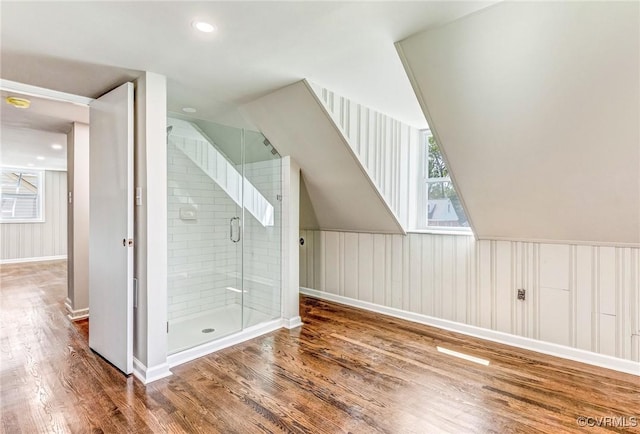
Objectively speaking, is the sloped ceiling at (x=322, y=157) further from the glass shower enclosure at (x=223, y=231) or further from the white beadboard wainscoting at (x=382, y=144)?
the glass shower enclosure at (x=223, y=231)

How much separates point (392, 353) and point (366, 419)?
1010mm

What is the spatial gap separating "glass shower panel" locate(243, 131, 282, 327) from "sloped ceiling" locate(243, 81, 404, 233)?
21 cm

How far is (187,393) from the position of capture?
228cm

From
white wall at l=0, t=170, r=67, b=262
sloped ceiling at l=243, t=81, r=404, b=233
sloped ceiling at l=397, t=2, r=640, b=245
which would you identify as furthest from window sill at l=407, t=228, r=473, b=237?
white wall at l=0, t=170, r=67, b=262

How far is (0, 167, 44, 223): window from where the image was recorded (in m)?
7.32

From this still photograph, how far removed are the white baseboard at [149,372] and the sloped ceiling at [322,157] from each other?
7.48ft

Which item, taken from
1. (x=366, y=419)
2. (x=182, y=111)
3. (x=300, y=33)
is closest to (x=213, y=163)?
(x=182, y=111)

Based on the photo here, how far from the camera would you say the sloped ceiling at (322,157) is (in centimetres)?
297

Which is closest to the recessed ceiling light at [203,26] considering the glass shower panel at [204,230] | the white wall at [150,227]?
the white wall at [150,227]

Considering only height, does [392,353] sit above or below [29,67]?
below

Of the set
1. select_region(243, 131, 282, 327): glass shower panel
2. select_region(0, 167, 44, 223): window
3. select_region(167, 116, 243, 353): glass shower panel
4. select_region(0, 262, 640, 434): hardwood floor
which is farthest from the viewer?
select_region(0, 167, 44, 223): window

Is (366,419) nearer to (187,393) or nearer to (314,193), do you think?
(187,393)

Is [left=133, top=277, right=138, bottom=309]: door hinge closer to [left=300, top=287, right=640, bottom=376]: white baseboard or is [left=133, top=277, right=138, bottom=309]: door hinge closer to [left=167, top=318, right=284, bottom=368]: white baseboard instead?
[left=167, top=318, right=284, bottom=368]: white baseboard

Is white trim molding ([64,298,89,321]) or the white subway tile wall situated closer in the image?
the white subway tile wall
